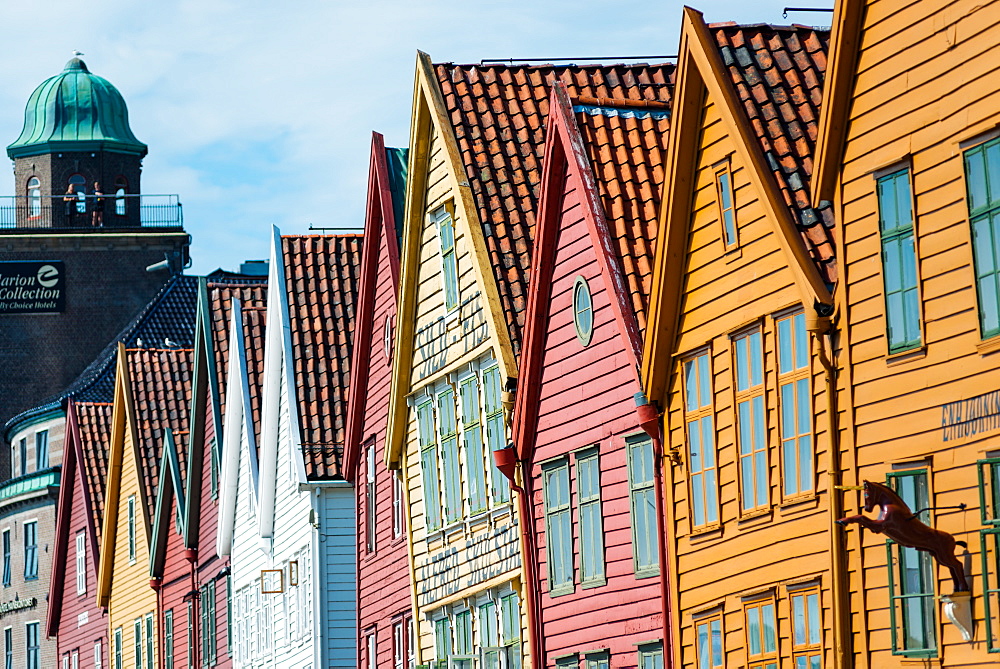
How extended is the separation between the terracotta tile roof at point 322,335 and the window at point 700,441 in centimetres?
1388

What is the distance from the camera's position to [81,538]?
184ft

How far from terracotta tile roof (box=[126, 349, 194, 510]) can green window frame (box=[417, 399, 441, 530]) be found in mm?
18460

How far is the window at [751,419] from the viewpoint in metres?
20.2

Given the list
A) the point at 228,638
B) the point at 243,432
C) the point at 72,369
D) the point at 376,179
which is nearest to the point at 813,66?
the point at 376,179

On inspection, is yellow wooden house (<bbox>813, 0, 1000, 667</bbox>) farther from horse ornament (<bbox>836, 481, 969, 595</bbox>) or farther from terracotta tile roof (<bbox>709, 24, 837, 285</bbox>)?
terracotta tile roof (<bbox>709, 24, 837, 285</bbox>)

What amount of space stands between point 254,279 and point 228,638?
937 inches

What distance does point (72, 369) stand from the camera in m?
87.1

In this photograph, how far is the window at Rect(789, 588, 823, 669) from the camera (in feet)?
62.4

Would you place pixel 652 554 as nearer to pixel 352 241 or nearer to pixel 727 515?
pixel 727 515

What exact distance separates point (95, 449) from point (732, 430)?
3577 cm

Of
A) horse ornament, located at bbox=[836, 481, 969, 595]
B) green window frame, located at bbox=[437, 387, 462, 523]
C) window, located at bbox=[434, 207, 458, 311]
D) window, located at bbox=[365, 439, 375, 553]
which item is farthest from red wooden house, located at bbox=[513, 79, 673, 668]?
window, located at bbox=[365, 439, 375, 553]

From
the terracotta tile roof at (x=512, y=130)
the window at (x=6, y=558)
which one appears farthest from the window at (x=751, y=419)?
the window at (x=6, y=558)

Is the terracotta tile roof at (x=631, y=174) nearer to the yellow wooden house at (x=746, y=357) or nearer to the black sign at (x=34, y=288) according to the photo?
the yellow wooden house at (x=746, y=357)

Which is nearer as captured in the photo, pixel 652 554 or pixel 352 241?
pixel 652 554
